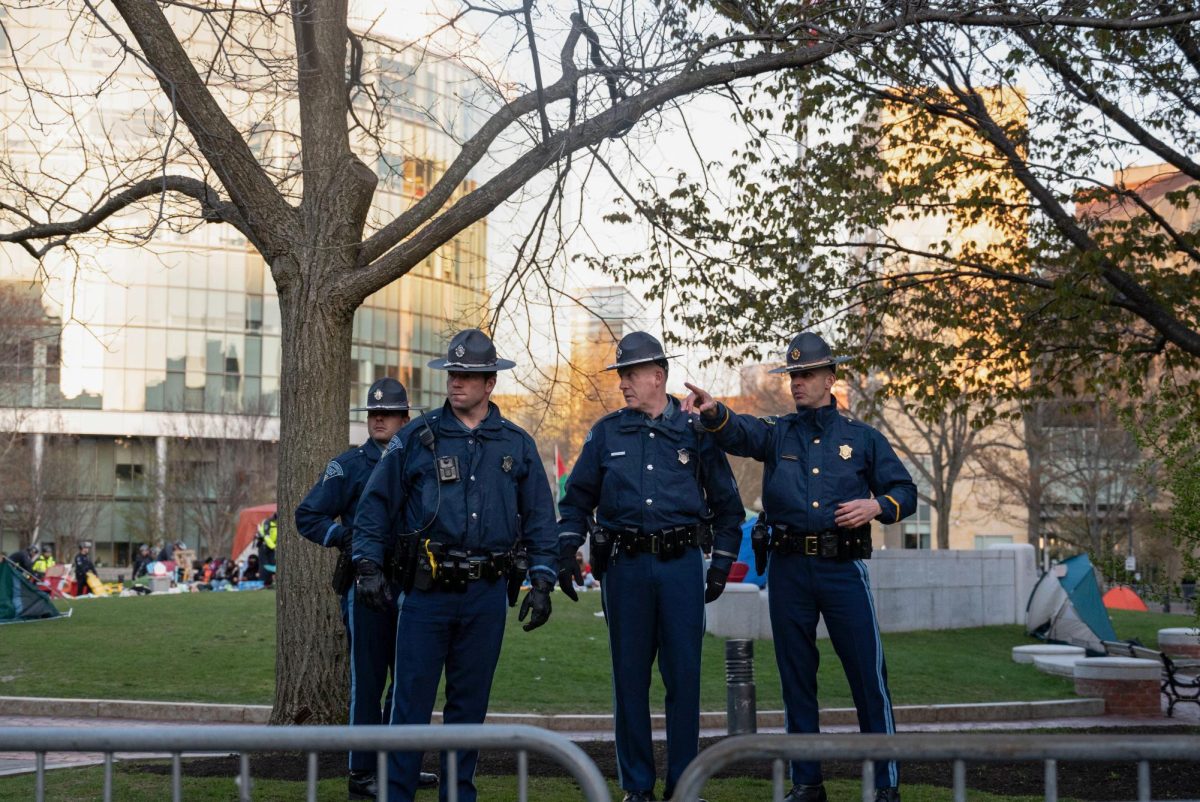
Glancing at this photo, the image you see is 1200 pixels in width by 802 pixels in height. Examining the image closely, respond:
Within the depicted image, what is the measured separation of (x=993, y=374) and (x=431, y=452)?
1277cm

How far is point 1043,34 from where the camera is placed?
563 inches

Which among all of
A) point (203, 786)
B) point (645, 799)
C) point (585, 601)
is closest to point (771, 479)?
point (645, 799)

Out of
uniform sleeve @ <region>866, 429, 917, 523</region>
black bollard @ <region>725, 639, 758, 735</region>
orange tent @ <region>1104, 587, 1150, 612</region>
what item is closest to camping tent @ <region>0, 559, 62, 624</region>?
black bollard @ <region>725, 639, 758, 735</region>

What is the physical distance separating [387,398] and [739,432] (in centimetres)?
226

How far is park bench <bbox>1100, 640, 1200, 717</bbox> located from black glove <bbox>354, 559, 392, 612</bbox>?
1099cm

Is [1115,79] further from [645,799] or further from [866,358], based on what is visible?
[645,799]

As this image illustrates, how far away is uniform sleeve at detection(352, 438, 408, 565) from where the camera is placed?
6.61m

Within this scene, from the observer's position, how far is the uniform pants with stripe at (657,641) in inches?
271

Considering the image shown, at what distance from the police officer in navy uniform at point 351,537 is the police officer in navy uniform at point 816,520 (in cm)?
199

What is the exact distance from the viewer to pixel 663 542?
6.99 meters

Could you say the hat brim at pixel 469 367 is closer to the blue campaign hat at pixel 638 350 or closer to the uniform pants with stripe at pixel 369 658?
the blue campaign hat at pixel 638 350

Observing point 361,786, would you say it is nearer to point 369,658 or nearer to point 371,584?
point 369,658

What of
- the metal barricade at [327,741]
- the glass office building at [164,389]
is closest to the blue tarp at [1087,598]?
the metal barricade at [327,741]

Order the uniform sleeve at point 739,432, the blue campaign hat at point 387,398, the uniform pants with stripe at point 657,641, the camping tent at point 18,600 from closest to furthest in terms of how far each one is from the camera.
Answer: the uniform pants with stripe at point 657,641 < the uniform sleeve at point 739,432 < the blue campaign hat at point 387,398 < the camping tent at point 18,600
